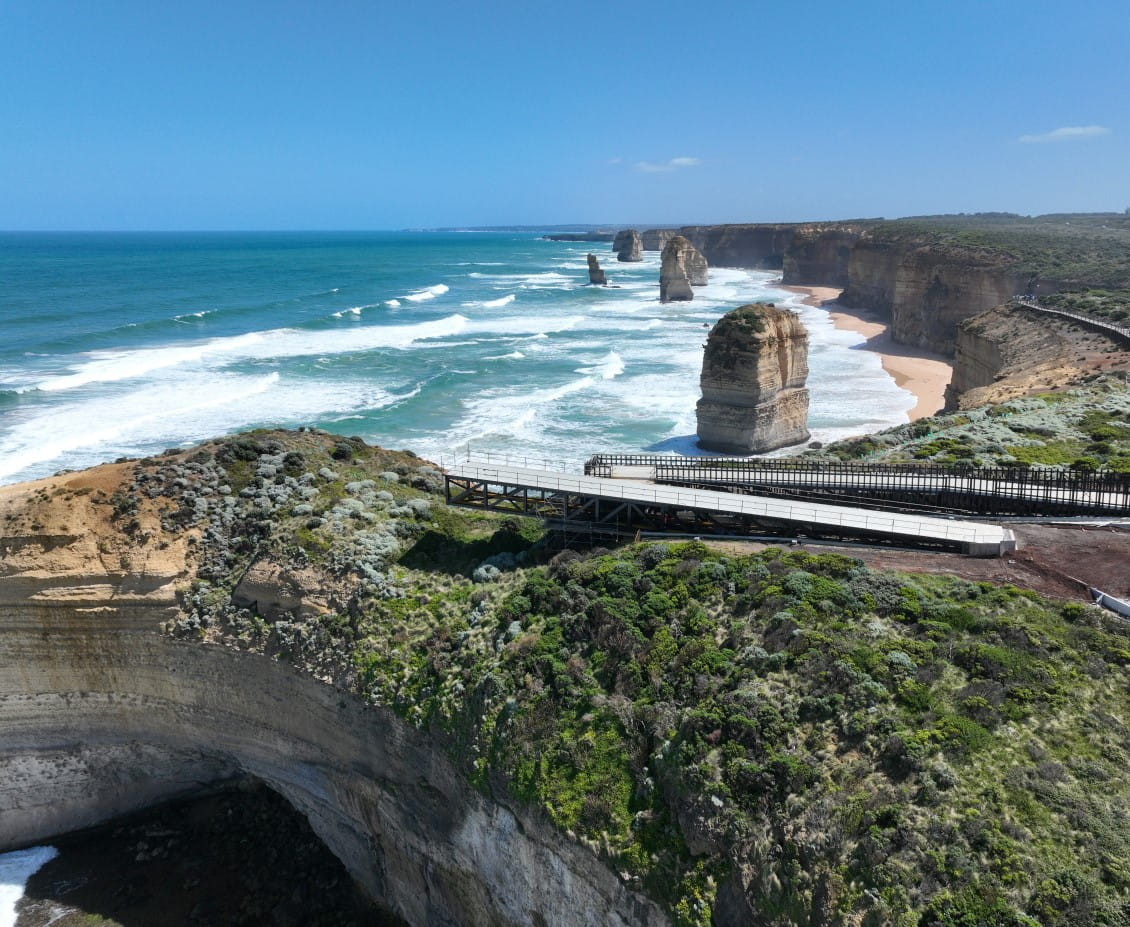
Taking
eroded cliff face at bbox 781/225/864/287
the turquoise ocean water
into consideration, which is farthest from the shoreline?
eroded cliff face at bbox 781/225/864/287

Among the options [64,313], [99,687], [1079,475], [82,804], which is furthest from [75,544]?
[64,313]

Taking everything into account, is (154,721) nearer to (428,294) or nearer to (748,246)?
(428,294)

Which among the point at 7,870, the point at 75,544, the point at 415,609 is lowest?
the point at 7,870

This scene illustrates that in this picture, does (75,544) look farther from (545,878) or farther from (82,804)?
(545,878)

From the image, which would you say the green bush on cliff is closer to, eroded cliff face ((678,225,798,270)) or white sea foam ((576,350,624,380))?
white sea foam ((576,350,624,380))

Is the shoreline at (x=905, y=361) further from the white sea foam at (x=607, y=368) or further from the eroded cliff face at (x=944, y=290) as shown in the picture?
the white sea foam at (x=607, y=368)

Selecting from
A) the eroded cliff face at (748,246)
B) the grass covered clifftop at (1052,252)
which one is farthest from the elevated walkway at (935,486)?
the eroded cliff face at (748,246)
